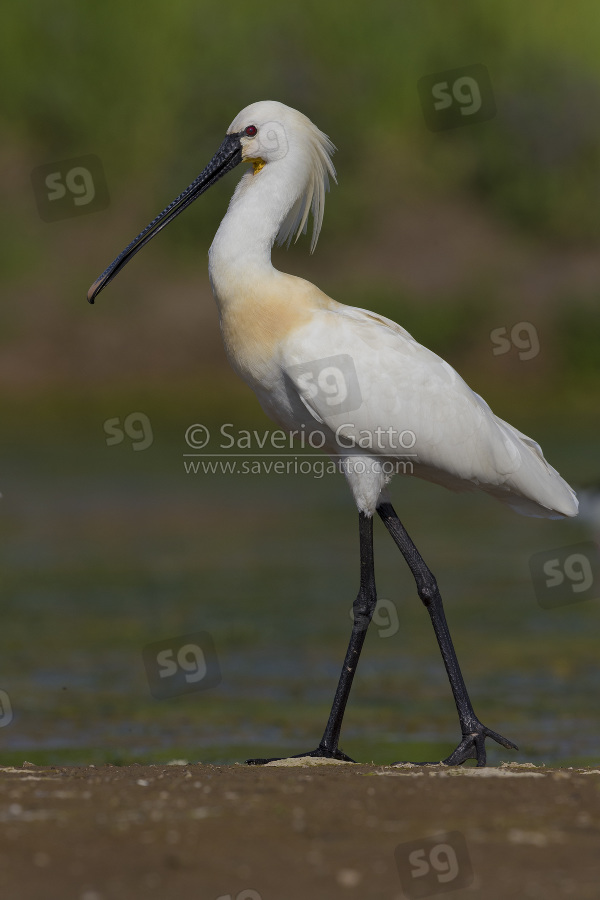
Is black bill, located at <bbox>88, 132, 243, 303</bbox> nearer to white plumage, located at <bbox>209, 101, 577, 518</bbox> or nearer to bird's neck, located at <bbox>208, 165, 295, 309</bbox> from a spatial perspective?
white plumage, located at <bbox>209, 101, 577, 518</bbox>

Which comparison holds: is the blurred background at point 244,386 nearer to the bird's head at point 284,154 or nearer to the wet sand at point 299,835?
the wet sand at point 299,835

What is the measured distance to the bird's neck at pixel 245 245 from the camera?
825 cm

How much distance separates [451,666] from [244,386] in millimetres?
18604

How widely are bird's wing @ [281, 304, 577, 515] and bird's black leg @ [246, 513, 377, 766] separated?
0.44 metres

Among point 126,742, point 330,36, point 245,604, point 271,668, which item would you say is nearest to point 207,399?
point 330,36

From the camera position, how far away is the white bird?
806cm

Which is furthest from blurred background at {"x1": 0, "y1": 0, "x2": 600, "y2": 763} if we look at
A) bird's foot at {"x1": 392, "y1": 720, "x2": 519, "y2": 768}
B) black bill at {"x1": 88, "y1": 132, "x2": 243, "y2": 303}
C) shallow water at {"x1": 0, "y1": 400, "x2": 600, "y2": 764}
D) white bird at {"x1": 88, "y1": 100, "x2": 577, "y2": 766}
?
black bill at {"x1": 88, "y1": 132, "x2": 243, "y2": 303}

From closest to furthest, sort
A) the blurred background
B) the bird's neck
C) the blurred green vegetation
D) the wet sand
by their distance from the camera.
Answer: the wet sand → the bird's neck → the blurred background → the blurred green vegetation

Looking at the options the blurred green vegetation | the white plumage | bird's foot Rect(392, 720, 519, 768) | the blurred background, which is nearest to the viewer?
bird's foot Rect(392, 720, 519, 768)

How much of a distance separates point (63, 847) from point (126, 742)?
12.6ft

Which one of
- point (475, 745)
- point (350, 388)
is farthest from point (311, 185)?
point (475, 745)

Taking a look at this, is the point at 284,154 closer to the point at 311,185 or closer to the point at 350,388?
the point at 311,185

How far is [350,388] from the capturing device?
26.5 feet

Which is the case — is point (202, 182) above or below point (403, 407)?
above
